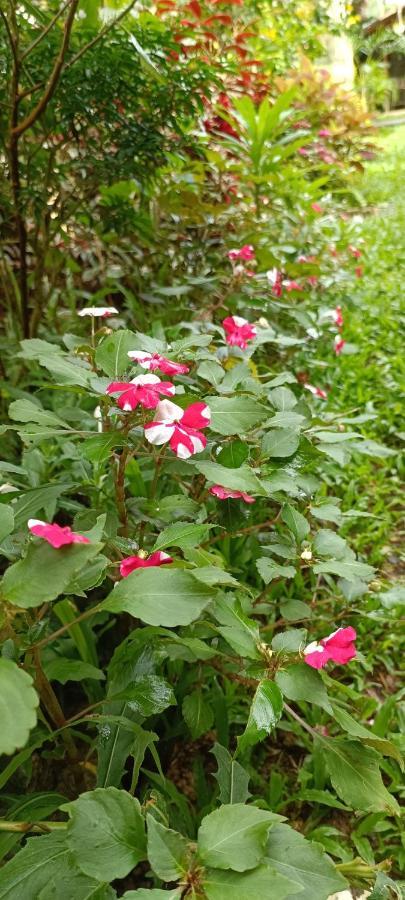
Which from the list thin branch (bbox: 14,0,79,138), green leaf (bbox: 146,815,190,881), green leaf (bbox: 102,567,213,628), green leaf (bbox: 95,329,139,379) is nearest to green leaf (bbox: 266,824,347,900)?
green leaf (bbox: 146,815,190,881)

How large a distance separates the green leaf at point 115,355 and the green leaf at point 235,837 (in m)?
0.54

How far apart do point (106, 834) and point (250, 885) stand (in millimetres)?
132

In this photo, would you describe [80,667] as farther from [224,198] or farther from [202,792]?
[224,198]

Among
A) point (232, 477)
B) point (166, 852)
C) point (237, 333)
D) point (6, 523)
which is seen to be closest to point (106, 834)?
point (166, 852)

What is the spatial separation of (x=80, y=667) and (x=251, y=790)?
0.43 meters

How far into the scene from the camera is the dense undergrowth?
22.7 inches

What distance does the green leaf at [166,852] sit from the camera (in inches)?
20.2

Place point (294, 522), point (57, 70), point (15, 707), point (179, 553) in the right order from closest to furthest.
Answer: point (15, 707), point (294, 522), point (179, 553), point (57, 70)

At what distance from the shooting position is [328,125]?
5.16m

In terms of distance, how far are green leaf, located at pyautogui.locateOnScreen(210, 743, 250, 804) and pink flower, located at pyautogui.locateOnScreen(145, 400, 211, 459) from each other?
0.41 m

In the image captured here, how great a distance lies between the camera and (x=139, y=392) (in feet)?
2.50

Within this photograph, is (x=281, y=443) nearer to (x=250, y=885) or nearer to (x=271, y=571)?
(x=271, y=571)

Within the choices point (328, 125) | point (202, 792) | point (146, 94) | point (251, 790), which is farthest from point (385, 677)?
point (328, 125)

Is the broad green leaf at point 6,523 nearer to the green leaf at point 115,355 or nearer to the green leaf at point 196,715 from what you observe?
the green leaf at point 115,355
